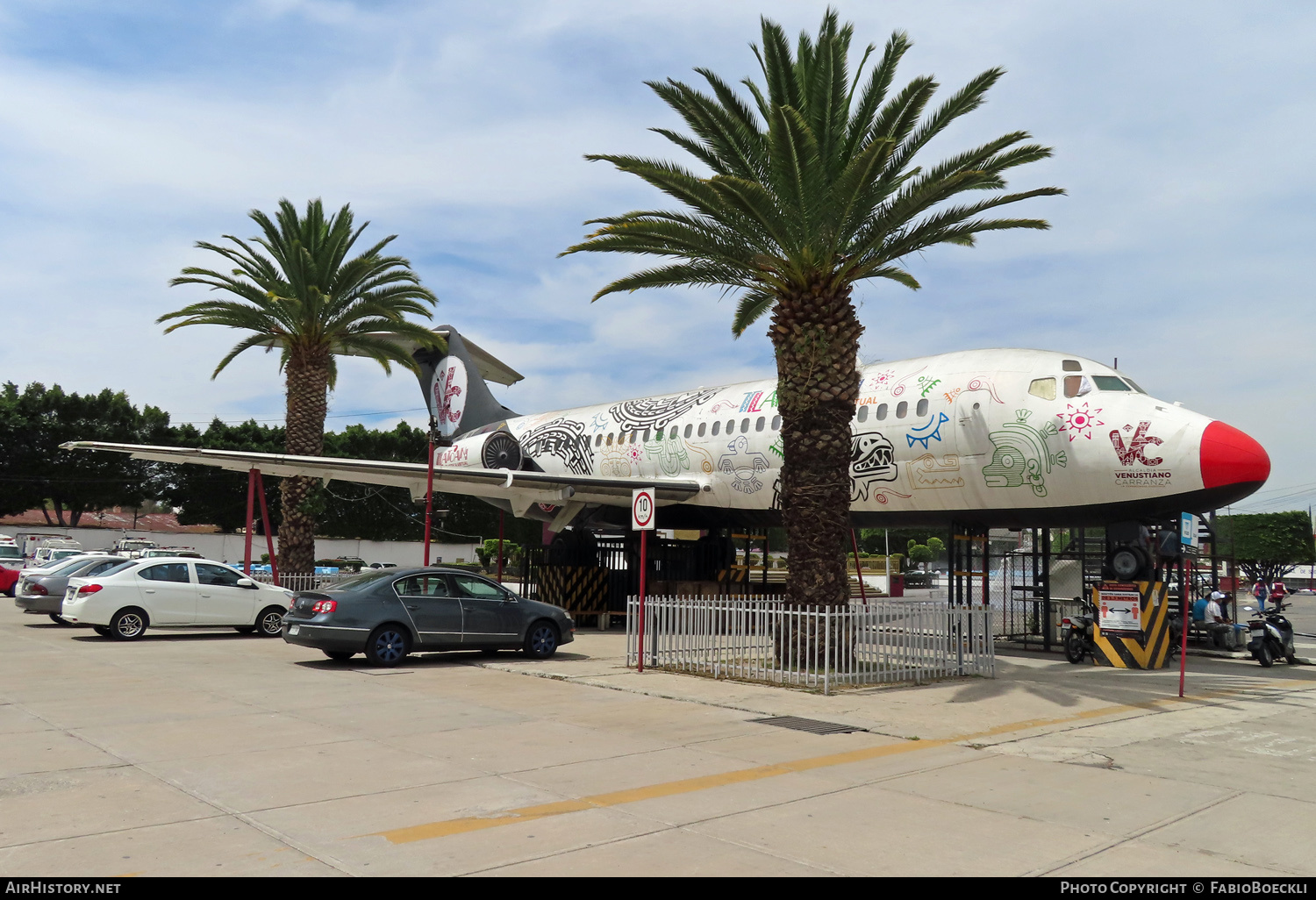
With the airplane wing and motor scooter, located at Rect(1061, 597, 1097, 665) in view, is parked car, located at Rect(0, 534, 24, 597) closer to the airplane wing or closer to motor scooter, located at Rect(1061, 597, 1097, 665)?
the airplane wing

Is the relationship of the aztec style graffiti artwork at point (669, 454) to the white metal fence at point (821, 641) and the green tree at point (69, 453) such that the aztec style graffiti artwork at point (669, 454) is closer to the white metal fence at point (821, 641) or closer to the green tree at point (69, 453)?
the white metal fence at point (821, 641)

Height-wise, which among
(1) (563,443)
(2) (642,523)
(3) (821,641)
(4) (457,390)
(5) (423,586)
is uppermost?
(4) (457,390)

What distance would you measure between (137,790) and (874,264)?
11.3 metres

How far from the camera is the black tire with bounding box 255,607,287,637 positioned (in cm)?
1838

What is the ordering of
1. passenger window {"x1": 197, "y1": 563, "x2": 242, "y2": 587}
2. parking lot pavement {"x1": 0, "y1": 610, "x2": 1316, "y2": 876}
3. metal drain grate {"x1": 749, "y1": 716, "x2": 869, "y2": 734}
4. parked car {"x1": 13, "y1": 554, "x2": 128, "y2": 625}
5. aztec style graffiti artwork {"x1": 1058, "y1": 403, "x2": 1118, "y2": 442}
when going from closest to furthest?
parking lot pavement {"x1": 0, "y1": 610, "x2": 1316, "y2": 876}, metal drain grate {"x1": 749, "y1": 716, "x2": 869, "y2": 734}, aztec style graffiti artwork {"x1": 1058, "y1": 403, "x2": 1118, "y2": 442}, passenger window {"x1": 197, "y1": 563, "x2": 242, "y2": 587}, parked car {"x1": 13, "y1": 554, "x2": 128, "y2": 625}

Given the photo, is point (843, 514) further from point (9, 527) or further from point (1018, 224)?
point (9, 527)

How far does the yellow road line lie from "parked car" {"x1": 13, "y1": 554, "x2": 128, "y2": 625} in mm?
16434

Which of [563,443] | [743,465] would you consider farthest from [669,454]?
[563,443]

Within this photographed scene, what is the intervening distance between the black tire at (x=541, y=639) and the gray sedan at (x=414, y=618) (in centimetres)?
1

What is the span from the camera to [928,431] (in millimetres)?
16797

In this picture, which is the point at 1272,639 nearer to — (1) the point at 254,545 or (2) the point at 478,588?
(2) the point at 478,588

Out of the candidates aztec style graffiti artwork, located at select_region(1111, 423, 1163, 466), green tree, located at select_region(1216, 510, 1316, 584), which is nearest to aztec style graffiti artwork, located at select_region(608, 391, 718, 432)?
→ aztec style graffiti artwork, located at select_region(1111, 423, 1163, 466)

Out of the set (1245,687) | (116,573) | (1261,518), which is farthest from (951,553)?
(1261,518)

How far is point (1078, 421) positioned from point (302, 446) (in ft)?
60.6
